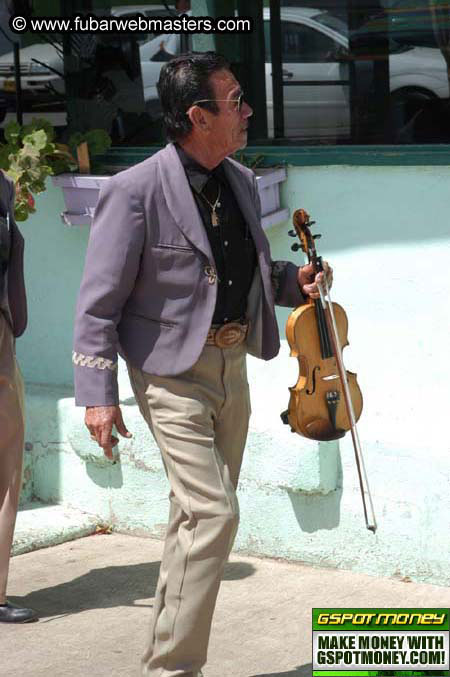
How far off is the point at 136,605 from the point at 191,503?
1372mm

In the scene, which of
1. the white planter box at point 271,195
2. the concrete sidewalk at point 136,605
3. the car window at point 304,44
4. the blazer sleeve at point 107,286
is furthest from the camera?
the car window at point 304,44

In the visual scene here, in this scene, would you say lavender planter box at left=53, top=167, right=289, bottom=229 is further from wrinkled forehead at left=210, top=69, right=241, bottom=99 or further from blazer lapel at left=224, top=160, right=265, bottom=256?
wrinkled forehead at left=210, top=69, right=241, bottom=99

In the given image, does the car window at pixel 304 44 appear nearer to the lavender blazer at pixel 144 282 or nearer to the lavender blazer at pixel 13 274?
the lavender blazer at pixel 13 274

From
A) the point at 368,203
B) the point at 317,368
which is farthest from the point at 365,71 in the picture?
the point at 317,368

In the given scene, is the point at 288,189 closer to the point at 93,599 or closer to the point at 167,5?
the point at 167,5

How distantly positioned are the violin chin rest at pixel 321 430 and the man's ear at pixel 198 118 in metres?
0.96

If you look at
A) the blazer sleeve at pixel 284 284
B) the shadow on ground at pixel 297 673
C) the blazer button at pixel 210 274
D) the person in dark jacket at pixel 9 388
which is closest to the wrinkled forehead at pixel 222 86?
the blazer sleeve at pixel 284 284

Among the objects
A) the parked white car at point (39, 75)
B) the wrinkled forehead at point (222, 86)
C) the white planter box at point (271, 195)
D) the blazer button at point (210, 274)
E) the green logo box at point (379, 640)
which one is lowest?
the green logo box at point (379, 640)

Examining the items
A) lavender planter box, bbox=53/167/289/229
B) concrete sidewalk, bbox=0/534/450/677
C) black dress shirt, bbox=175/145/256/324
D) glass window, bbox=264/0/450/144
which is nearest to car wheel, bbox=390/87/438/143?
glass window, bbox=264/0/450/144

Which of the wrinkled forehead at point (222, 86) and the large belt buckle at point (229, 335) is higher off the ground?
the wrinkled forehead at point (222, 86)

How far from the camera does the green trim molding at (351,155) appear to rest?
5375 mm

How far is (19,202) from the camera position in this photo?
5.91 m

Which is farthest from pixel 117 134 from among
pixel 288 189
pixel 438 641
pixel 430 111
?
pixel 438 641

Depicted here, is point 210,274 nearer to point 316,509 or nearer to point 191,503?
point 191,503
